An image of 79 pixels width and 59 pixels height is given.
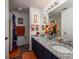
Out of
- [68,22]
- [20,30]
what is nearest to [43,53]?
[68,22]

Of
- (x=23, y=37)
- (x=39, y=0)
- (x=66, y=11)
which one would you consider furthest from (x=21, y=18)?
(x=66, y=11)

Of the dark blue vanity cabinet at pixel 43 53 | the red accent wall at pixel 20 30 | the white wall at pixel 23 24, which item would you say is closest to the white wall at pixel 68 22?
the dark blue vanity cabinet at pixel 43 53

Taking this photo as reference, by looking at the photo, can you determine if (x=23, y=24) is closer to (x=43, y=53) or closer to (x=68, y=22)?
(x=43, y=53)

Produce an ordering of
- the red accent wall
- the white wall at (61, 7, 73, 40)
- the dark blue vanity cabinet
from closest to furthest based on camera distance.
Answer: the dark blue vanity cabinet < the white wall at (61, 7, 73, 40) < the red accent wall

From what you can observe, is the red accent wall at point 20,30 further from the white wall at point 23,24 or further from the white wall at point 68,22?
the white wall at point 68,22

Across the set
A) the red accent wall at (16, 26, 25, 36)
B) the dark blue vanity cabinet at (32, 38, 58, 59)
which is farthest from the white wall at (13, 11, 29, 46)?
the dark blue vanity cabinet at (32, 38, 58, 59)

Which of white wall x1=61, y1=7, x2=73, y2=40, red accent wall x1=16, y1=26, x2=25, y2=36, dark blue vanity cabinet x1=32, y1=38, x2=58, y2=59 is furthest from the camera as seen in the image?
red accent wall x1=16, y1=26, x2=25, y2=36

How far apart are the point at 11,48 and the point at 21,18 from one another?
2417 mm

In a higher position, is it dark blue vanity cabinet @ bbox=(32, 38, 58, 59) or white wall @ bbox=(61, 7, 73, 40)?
white wall @ bbox=(61, 7, 73, 40)

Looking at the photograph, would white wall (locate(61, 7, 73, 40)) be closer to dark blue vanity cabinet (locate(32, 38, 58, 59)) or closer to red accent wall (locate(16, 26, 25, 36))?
dark blue vanity cabinet (locate(32, 38, 58, 59))

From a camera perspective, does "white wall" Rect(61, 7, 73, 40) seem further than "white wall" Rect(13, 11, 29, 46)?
No
